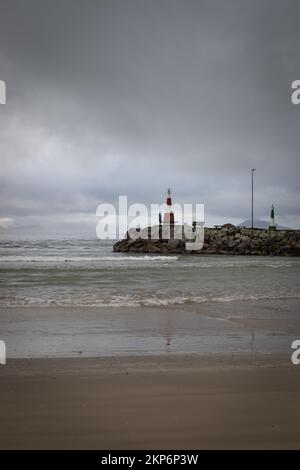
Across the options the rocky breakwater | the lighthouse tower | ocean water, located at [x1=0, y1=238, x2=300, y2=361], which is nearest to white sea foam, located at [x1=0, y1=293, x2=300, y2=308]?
ocean water, located at [x1=0, y1=238, x2=300, y2=361]

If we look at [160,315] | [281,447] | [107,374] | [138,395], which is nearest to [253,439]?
[281,447]

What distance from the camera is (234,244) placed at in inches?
1880

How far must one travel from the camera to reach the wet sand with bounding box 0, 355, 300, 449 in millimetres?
2885

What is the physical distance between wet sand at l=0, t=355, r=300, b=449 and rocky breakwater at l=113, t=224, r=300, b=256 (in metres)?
42.7

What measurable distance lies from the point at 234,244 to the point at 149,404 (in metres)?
45.5

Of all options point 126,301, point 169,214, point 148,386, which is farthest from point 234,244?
point 148,386

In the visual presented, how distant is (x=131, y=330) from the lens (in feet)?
23.7

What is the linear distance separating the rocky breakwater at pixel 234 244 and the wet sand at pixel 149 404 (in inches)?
1679

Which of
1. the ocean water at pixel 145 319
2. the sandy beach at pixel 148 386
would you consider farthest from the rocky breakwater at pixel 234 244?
the sandy beach at pixel 148 386

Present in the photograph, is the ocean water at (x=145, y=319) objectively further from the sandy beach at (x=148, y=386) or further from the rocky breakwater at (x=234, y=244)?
the rocky breakwater at (x=234, y=244)

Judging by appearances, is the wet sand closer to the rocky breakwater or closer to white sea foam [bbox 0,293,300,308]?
white sea foam [bbox 0,293,300,308]

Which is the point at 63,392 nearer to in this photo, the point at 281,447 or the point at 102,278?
the point at 281,447
